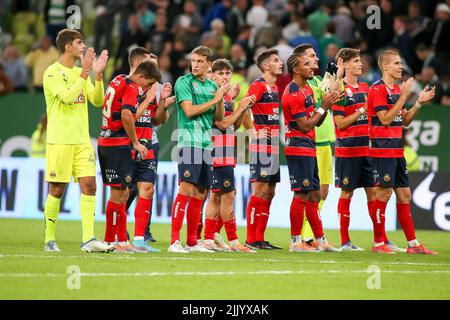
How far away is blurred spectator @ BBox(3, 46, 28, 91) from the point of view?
24.5 metres

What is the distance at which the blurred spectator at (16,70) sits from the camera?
2448 cm

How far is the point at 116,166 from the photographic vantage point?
13430 mm

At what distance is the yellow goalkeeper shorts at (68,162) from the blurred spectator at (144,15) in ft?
42.2

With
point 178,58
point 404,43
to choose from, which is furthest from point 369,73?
point 178,58

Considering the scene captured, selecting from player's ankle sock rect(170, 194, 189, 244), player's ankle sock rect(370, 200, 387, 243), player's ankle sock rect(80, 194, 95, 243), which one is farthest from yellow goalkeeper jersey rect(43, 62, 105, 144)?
player's ankle sock rect(370, 200, 387, 243)

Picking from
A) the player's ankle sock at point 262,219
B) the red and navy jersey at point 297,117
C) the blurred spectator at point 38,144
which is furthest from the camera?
the blurred spectator at point 38,144

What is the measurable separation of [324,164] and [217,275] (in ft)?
15.3

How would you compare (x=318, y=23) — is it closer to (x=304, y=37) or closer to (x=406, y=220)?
(x=304, y=37)

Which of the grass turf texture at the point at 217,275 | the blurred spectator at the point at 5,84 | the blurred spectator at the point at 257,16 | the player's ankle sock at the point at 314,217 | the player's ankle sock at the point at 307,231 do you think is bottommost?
the grass turf texture at the point at 217,275

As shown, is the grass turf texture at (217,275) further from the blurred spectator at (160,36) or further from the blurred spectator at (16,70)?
the blurred spectator at (160,36)

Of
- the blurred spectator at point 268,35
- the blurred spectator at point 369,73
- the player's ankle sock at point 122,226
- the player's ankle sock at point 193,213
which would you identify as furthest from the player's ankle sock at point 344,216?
the blurred spectator at point 268,35

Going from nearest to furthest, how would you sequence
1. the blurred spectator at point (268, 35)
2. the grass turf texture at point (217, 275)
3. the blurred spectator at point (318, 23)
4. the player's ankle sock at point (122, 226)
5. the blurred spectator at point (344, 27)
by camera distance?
the grass turf texture at point (217, 275) < the player's ankle sock at point (122, 226) < the blurred spectator at point (268, 35) < the blurred spectator at point (344, 27) < the blurred spectator at point (318, 23)

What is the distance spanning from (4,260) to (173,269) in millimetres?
2019

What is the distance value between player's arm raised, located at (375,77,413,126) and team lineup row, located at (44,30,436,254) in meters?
0.02
